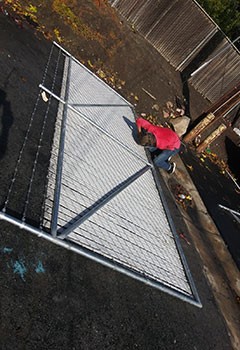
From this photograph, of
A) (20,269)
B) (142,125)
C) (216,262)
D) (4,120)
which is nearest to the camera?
(20,269)

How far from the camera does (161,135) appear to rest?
8492mm

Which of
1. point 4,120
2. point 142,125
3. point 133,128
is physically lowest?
point 4,120

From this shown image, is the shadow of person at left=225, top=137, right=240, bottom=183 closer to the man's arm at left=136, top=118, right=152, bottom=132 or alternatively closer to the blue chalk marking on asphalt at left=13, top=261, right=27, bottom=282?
the man's arm at left=136, top=118, right=152, bottom=132

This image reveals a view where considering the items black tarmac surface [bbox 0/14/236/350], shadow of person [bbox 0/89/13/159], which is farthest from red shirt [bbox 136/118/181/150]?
shadow of person [bbox 0/89/13/159]

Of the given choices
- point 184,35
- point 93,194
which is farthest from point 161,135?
point 184,35

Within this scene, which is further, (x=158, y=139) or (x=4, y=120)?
(x=158, y=139)

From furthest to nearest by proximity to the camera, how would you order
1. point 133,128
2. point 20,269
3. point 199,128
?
point 199,128 → point 133,128 → point 20,269

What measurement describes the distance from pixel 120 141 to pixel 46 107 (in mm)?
1981

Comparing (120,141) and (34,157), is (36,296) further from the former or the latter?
(120,141)

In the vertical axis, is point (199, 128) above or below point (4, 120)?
above

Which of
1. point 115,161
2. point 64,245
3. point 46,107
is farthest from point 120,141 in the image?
point 64,245

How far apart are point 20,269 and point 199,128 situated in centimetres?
1035

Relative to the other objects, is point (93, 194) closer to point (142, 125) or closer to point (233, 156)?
point (142, 125)

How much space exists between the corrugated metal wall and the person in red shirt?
761 centimetres
